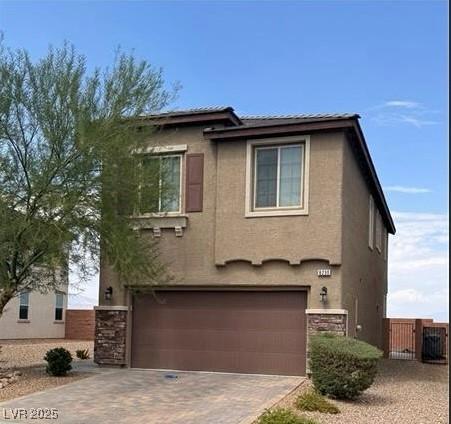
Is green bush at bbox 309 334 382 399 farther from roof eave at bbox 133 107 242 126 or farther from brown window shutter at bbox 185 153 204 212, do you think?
roof eave at bbox 133 107 242 126

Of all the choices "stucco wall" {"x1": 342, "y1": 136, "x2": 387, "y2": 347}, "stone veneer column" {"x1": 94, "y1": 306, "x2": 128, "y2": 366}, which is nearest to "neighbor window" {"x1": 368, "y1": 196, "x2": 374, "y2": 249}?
"stucco wall" {"x1": 342, "y1": 136, "x2": 387, "y2": 347}

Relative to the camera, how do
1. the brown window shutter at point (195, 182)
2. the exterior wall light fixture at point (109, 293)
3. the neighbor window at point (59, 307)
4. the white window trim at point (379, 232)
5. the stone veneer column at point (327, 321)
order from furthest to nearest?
the neighbor window at point (59, 307) → the white window trim at point (379, 232) → the exterior wall light fixture at point (109, 293) → the brown window shutter at point (195, 182) → the stone veneer column at point (327, 321)

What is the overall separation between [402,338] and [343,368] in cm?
1822

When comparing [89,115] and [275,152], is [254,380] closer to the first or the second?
[275,152]

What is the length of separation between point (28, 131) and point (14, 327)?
2050 cm

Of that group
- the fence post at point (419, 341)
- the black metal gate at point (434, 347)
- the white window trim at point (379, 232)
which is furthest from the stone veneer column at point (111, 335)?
the black metal gate at point (434, 347)

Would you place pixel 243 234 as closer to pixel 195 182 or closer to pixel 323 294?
pixel 195 182

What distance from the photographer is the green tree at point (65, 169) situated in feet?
47.3

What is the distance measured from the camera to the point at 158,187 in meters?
15.9

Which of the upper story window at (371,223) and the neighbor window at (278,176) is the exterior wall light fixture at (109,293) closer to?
the neighbor window at (278,176)

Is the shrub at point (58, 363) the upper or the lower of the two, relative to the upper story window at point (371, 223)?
lower

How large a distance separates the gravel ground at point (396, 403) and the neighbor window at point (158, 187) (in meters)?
5.56

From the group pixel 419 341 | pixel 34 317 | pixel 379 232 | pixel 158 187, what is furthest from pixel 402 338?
pixel 34 317

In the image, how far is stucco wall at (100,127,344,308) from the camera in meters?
16.0
